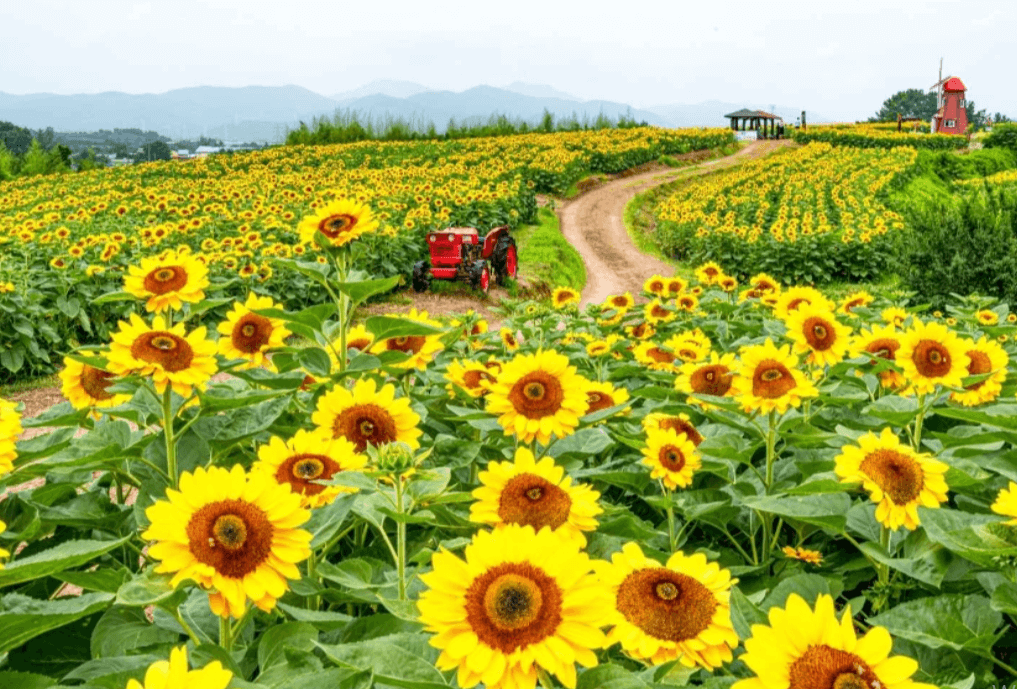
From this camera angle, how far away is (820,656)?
0.97 meters

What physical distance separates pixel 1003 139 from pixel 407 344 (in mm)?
48677

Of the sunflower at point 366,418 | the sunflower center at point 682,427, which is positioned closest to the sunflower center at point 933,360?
the sunflower center at point 682,427

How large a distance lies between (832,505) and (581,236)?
1779 centimetres

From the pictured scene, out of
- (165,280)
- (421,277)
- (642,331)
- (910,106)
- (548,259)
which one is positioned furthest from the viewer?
(910,106)

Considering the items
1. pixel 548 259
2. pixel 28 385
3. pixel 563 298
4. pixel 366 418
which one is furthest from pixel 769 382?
pixel 548 259

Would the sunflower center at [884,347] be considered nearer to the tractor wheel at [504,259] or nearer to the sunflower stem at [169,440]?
the sunflower stem at [169,440]

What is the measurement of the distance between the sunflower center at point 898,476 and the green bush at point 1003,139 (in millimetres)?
47625

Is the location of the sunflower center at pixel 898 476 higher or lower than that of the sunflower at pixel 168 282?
lower

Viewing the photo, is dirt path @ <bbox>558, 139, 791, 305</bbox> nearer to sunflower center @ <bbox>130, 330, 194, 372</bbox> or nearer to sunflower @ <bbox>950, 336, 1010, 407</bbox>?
sunflower @ <bbox>950, 336, 1010, 407</bbox>

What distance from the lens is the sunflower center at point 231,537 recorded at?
117cm

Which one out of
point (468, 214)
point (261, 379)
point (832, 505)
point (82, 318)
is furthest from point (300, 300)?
point (832, 505)

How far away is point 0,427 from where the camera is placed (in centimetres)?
162

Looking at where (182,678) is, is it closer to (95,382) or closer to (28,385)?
(95,382)

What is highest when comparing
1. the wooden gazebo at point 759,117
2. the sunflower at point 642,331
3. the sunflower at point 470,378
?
Answer: the wooden gazebo at point 759,117
